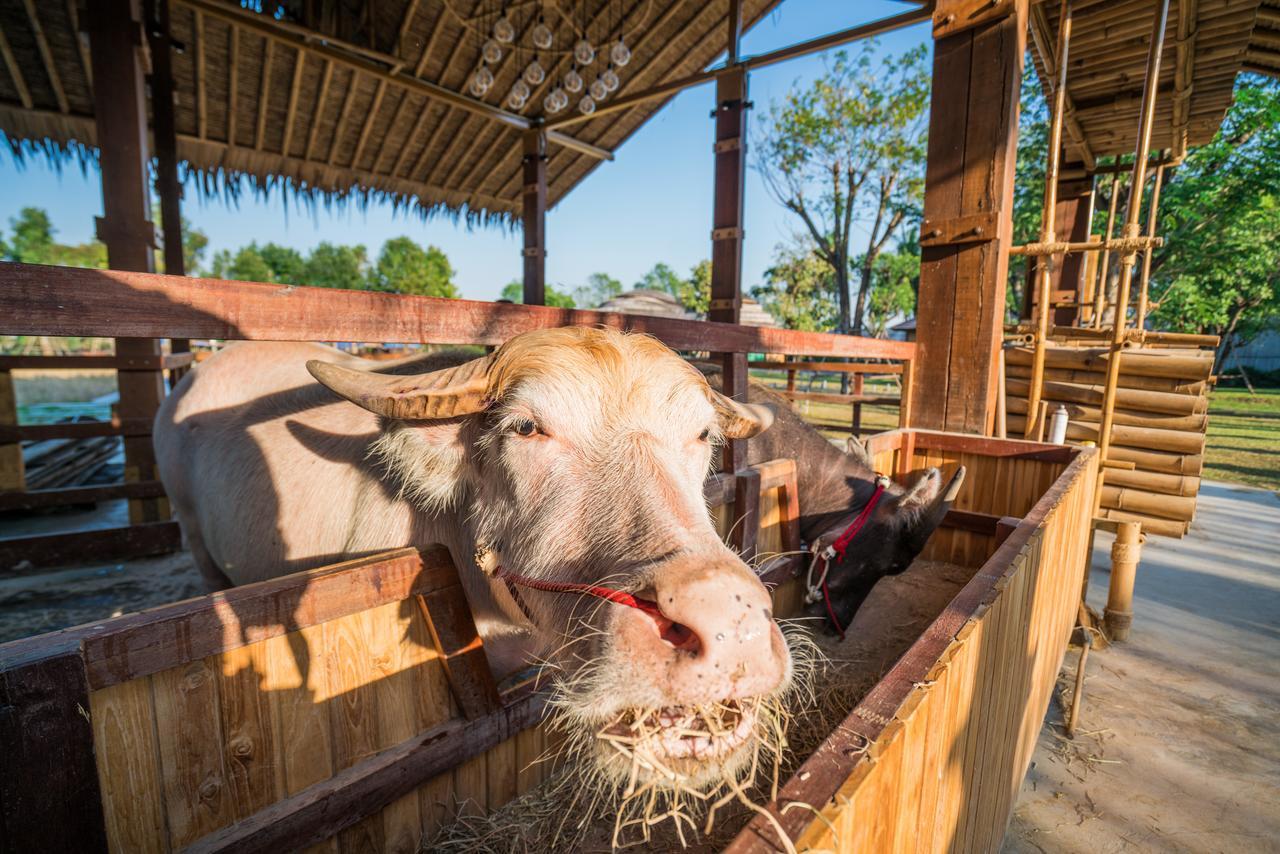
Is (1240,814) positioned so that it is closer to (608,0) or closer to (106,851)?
(106,851)

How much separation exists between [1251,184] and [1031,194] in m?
5.02

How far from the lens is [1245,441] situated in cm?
1347

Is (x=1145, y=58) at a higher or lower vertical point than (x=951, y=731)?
higher

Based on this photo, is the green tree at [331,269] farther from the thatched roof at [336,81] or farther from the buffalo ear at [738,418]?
the buffalo ear at [738,418]

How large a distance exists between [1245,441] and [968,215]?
16011 millimetres

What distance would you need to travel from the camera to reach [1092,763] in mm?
2908

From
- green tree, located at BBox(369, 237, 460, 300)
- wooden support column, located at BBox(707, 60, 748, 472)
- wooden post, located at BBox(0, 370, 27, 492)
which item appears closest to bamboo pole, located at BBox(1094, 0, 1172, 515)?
wooden support column, located at BBox(707, 60, 748, 472)

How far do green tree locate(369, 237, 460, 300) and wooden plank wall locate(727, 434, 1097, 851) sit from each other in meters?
36.9

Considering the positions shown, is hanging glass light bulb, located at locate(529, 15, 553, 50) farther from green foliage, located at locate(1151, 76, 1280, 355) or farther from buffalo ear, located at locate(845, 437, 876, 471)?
green foliage, located at locate(1151, 76, 1280, 355)

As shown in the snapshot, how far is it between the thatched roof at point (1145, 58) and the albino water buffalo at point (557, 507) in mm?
5751

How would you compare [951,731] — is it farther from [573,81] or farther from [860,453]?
[573,81]

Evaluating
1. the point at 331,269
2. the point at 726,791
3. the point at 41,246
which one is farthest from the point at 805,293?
the point at 41,246

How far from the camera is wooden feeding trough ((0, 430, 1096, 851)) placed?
96cm

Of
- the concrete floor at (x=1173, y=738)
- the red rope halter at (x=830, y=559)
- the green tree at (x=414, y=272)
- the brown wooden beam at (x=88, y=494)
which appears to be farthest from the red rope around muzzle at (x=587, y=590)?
the green tree at (x=414, y=272)
